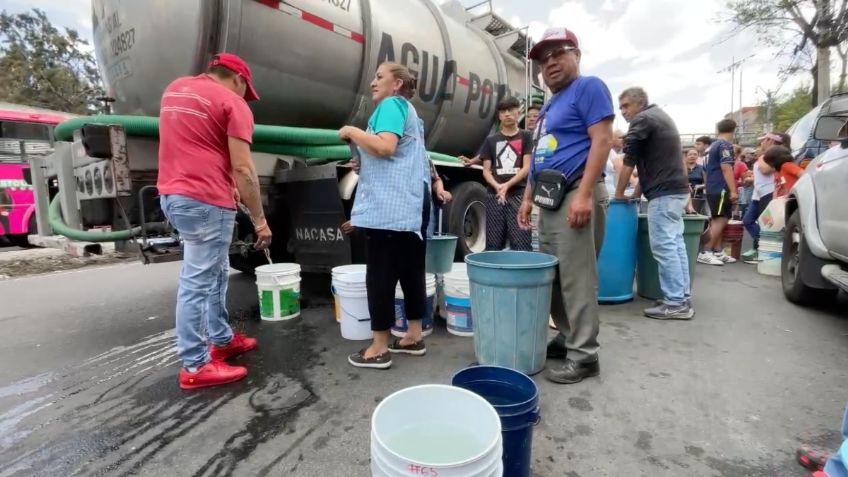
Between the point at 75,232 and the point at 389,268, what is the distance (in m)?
2.42

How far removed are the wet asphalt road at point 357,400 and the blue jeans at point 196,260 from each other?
0.90 feet

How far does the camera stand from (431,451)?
3.99 feet

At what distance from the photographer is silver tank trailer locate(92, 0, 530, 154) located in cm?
274

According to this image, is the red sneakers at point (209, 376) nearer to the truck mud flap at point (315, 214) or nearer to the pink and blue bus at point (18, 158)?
the truck mud flap at point (315, 214)

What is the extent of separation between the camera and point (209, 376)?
230 centimetres

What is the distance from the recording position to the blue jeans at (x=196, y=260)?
216 cm

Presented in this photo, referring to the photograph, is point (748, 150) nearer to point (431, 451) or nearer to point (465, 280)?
point (465, 280)

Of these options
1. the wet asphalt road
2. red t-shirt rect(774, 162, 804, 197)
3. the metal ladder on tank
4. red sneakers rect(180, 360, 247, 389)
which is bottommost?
the wet asphalt road

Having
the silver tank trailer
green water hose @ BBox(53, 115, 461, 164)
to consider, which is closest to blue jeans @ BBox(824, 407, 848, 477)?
green water hose @ BBox(53, 115, 461, 164)

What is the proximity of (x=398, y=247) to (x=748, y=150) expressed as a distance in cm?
988

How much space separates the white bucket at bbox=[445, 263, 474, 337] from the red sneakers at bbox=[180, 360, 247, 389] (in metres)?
1.39

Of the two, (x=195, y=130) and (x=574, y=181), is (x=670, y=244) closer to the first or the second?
(x=574, y=181)

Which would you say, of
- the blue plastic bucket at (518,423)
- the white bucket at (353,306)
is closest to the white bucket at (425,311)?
the white bucket at (353,306)

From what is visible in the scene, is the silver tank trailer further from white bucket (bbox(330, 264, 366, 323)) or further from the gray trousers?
the gray trousers
